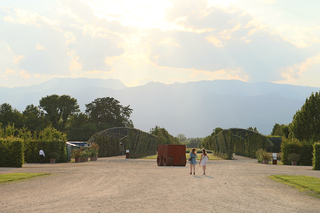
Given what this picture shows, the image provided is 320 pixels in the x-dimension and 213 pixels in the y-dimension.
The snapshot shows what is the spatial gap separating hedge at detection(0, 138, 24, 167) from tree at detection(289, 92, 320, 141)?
25.4 metres

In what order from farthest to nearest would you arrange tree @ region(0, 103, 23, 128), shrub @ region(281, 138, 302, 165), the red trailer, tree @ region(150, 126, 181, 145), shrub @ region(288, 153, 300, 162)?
tree @ region(150, 126, 181, 145)
tree @ region(0, 103, 23, 128)
shrub @ region(281, 138, 302, 165)
shrub @ region(288, 153, 300, 162)
the red trailer

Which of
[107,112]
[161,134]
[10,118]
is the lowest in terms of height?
[161,134]

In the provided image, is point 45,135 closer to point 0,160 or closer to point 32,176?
point 0,160

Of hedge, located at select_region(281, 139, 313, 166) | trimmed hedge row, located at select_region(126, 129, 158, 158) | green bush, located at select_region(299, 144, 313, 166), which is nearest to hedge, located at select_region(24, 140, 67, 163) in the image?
trimmed hedge row, located at select_region(126, 129, 158, 158)

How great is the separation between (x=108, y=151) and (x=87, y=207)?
36.9m

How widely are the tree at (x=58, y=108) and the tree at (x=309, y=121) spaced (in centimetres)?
5761

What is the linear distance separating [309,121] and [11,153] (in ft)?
89.0

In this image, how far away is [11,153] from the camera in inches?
973

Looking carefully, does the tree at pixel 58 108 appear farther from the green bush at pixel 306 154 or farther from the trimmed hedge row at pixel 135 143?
the green bush at pixel 306 154

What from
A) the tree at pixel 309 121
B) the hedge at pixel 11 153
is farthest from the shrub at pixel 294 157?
the hedge at pixel 11 153

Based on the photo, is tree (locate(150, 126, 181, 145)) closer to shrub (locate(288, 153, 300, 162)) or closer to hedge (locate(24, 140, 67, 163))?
hedge (locate(24, 140, 67, 163))

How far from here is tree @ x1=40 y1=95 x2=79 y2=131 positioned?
75.8 meters

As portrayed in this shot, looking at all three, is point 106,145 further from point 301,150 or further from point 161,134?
point 161,134

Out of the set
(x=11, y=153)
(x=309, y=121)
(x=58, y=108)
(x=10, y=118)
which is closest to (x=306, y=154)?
(x=309, y=121)
